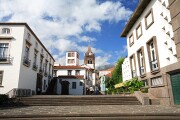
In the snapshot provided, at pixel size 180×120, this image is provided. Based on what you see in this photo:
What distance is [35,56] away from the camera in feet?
80.3

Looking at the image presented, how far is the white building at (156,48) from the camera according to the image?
35.8ft

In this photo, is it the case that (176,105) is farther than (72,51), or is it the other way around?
(72,51)

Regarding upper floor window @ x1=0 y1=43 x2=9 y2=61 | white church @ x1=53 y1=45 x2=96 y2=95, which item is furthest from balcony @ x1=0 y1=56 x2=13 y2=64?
white church @ x1=53 y1=45 x2=96 y2=95

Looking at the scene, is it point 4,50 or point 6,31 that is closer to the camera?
point 4,50

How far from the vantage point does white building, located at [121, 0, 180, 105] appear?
10.9 meters

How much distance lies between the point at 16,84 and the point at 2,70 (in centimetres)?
211

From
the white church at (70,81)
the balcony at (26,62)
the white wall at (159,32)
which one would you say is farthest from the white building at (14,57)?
the white church at (70,81)

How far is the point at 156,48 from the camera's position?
1270 centimetres

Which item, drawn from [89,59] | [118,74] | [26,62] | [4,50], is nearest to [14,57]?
[4,50]

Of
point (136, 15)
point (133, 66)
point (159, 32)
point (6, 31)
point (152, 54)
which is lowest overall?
point (133, 66)

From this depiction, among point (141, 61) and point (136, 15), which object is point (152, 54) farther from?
point (136, 15)

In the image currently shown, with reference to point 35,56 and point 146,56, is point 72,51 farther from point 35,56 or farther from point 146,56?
point 146,56

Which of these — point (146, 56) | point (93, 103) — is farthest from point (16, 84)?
point (146, 56)

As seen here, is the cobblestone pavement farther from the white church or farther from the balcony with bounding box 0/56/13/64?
the white church
